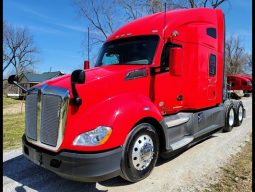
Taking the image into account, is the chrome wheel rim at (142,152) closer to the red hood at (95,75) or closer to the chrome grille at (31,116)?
the red hood at (95,75)

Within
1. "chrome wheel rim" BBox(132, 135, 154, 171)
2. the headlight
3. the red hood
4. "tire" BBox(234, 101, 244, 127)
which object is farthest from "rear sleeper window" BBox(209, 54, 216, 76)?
the headlight

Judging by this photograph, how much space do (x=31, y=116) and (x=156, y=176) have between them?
2270 mm

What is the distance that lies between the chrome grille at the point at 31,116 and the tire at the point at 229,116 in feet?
18.9

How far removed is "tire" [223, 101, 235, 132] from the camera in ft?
28.3

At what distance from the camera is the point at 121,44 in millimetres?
6254

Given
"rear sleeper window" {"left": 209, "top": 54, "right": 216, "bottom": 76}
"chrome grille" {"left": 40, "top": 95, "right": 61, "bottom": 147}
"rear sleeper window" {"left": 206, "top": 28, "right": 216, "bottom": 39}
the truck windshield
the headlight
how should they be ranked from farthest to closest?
"rear sleeper window" {"left": 209, "top": 54, "right": 216, "bottom": 76}, "rear sleeper window" {"left": 206, "top": 28, "right": 216, "bottom": 39}, the truck windshield, "chrome grille" {"left": 40, "top": 95, "right": 61, "bottom": 147}, the headlight

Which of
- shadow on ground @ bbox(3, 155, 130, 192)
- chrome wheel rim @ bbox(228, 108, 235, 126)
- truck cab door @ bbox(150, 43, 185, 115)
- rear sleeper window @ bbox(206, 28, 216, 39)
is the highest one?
rear sleeper window @ bbox(206, 28, 216, 39)

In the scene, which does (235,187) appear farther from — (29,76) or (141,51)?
(29,76)

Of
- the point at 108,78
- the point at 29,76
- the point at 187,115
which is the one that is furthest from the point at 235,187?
the point at 29,76

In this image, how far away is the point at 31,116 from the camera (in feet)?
15.6

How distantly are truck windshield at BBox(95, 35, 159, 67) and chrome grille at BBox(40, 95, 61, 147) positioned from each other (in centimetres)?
193

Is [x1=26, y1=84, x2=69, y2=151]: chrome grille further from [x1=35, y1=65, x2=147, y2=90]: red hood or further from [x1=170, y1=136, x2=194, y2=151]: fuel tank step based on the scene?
[x1=170, y1=136, x2=194, y2=151]: fuel tank step

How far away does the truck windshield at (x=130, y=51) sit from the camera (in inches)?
224

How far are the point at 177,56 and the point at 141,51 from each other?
0.76 m
